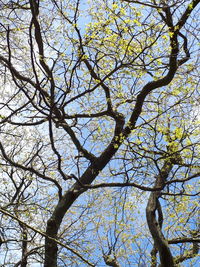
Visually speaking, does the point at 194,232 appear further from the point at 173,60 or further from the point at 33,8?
the point at 33,8

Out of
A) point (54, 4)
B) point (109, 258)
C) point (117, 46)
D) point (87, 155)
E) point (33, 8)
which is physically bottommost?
point (109, 258)

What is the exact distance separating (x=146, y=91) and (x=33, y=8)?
3.16 metres

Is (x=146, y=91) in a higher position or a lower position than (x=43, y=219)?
higher

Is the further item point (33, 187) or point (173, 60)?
point (33, 187)

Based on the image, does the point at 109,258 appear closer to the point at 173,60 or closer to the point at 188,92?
the point at 188,92

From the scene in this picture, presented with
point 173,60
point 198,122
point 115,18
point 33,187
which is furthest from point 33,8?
point 33,187

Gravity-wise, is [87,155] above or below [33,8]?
above

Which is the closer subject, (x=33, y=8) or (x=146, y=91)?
(x=33, y=8)

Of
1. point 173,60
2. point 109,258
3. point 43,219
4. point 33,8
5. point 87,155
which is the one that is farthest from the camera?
point 43,219

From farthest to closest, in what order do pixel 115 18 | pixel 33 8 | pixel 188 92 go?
pixel 188 92, pixel 115 18, pixel 33 8

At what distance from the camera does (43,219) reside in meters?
8.52

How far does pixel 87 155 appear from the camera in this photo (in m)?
6.87

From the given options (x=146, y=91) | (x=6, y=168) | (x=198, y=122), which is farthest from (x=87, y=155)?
(x=6, y=168)

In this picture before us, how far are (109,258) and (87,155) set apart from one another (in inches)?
105
